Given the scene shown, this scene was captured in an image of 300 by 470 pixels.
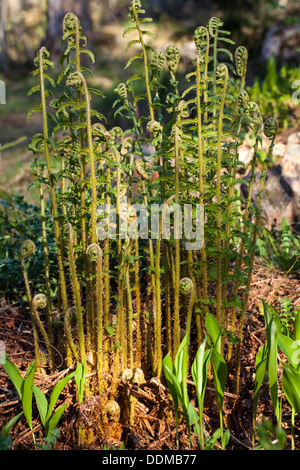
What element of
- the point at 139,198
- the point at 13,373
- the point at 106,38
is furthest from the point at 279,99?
the point at 106,38

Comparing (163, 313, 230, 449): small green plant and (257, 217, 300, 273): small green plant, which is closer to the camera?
(163, 313, 230, 449): small green plant

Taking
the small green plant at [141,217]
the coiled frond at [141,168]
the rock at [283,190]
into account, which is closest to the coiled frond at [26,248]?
the small green plant at [141,217]

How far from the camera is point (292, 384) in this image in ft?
4.26

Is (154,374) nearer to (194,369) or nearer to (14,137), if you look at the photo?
(194,369)

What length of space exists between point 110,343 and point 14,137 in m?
6.50

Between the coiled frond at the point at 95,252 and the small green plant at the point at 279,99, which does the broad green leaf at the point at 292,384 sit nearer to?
the coiled frond at the point at 95,252

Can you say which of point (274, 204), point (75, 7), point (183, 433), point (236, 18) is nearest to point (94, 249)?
point (183, 433)

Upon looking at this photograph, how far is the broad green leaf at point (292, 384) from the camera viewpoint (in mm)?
1265

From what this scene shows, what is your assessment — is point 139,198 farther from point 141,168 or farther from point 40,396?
point 40,396

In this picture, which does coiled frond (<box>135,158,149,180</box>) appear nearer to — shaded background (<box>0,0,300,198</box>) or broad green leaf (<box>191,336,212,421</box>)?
shaded background (<box>0,0,300,198</box>)

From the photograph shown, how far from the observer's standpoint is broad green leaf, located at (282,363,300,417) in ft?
4.15

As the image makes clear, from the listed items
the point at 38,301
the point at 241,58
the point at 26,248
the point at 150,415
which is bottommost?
the point at 150,415

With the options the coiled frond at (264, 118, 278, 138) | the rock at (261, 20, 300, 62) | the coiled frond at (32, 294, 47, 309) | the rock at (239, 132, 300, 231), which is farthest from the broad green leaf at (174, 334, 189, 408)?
the rock at (261, 20, 300, 62)

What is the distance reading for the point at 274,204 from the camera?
3113mm
